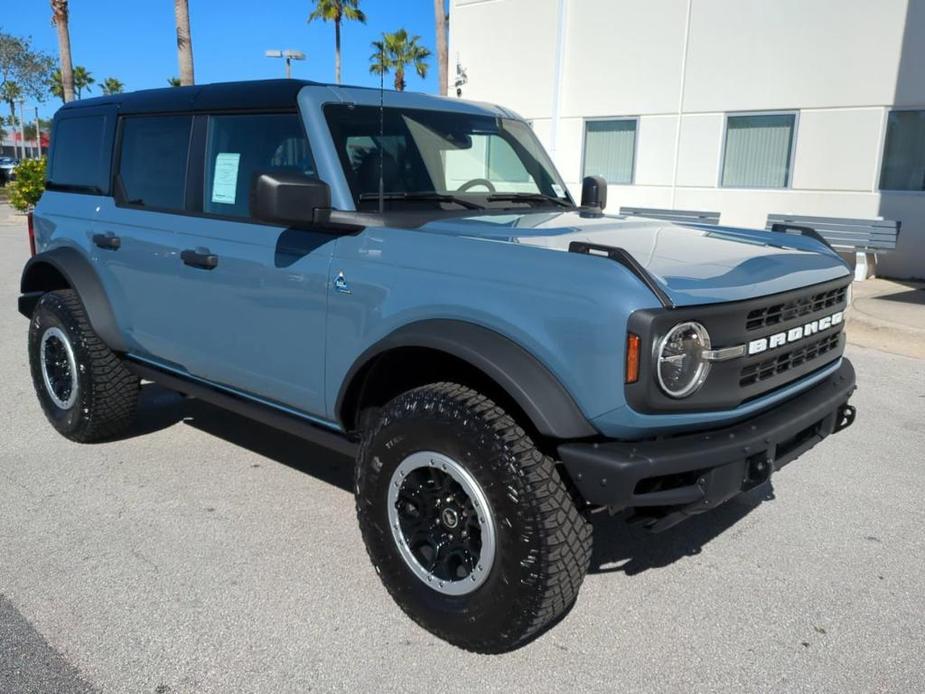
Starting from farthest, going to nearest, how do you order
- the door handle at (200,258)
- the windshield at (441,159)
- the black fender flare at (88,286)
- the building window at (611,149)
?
1. the building window at (611,149)
2. the black fender flare at (88,286)
3. the door handle at (200,258)
4. the windshield at (441,159)

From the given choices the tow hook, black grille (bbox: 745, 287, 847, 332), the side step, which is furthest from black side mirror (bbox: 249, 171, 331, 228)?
the tow hook

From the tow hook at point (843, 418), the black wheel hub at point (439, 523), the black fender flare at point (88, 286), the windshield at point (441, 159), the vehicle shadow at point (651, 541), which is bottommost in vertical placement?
the vehicle shadow at point (651, 541)

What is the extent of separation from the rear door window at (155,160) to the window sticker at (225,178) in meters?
0.26

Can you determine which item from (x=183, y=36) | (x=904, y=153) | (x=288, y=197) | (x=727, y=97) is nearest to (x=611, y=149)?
(x=727, y=97)

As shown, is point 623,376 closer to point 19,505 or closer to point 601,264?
point 601,264

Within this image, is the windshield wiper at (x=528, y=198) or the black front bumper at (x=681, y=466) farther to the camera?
the windshield wiper at (x=528, y=198)

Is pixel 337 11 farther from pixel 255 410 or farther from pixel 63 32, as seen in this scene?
pixel 255 410

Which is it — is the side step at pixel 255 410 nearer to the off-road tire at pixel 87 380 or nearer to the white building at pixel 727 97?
the off-road tire at pixel 87 380

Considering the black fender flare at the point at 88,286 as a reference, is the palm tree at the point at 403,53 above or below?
above

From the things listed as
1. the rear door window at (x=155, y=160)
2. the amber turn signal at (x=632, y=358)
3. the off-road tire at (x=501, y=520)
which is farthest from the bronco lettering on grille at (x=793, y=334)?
the rear door window at (x=155, y=160)

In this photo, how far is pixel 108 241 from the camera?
4371 millimetres

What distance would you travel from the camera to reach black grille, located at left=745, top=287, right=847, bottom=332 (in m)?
2.71

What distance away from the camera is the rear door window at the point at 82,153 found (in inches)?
182

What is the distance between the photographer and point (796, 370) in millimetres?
3027
